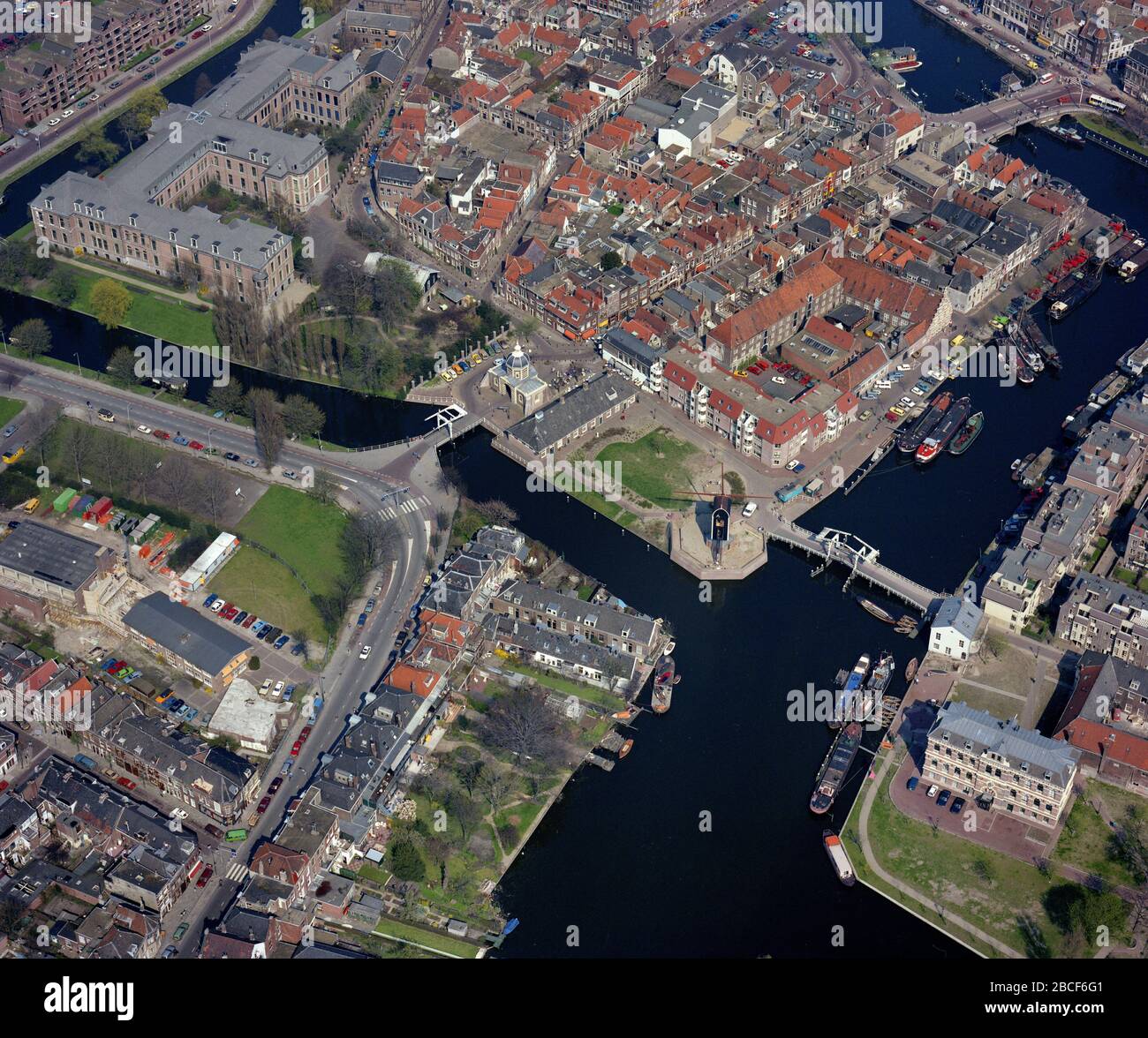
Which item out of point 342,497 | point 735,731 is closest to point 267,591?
point 342,497

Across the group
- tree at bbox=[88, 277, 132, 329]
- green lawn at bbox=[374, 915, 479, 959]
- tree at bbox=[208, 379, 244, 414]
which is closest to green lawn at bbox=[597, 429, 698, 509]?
tree at bbox=[208, 379, 244, 414]

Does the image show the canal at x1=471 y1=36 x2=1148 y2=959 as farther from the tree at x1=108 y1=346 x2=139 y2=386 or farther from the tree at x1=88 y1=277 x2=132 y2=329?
the tree at x1=88 y1=277 x2=132 y2=329

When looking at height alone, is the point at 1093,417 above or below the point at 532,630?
above

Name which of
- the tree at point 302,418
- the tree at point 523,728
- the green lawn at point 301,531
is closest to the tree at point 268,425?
the tree at point 302,418

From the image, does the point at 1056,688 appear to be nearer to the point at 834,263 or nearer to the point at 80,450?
the point at 834,263

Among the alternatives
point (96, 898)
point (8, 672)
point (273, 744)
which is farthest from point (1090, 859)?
point (8, 672)

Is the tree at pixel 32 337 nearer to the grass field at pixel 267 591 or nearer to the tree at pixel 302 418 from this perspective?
the tree at pixel 302 418

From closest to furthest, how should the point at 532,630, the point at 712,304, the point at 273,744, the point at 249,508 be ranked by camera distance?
the point at 273,744
the point at 532,630
the point at 249,508
the point at 712,304
